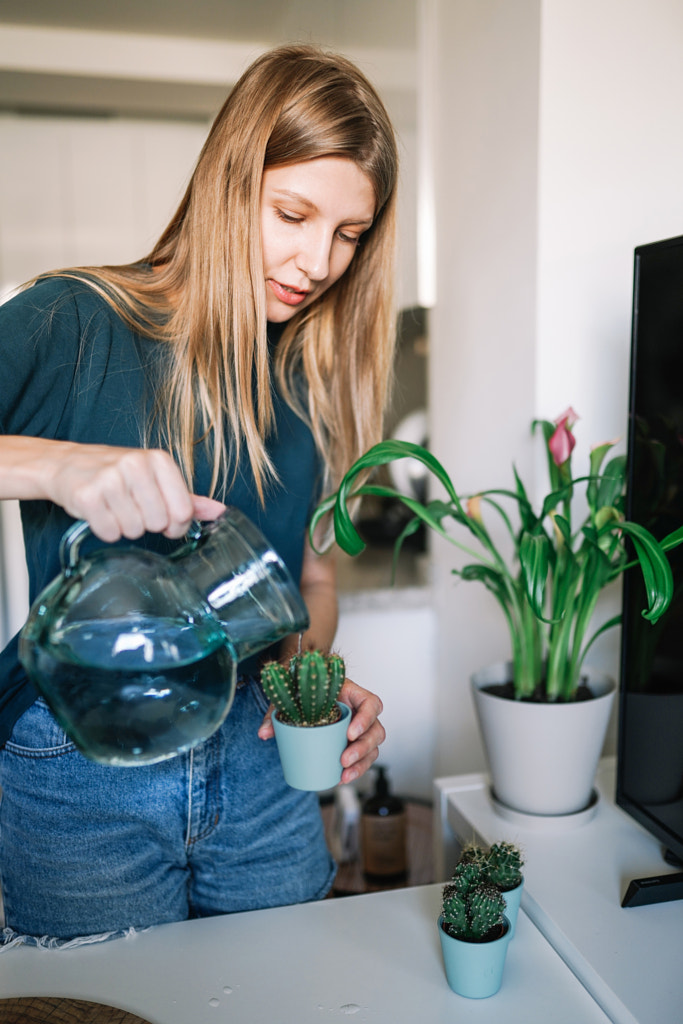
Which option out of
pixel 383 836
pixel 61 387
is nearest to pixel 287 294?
pixel 61 387

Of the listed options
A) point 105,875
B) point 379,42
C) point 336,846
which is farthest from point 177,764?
point 379,42

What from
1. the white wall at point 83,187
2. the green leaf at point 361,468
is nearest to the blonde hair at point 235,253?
the green leaf at point 361,468

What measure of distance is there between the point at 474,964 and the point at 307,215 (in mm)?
757

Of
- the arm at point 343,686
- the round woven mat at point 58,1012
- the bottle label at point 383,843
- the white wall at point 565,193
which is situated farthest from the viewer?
the bottle label at point 383,843

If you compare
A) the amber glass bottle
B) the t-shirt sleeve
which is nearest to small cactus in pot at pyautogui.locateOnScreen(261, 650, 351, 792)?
the t-shirt sleeve

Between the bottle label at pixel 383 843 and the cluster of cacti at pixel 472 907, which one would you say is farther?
the bottle label at pixel 383 843

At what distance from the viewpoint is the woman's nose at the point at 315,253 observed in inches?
34.6

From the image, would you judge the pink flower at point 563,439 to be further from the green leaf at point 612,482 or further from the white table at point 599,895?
the white table at point 599,895

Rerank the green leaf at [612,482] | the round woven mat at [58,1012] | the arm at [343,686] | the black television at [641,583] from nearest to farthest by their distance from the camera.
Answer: the round woven mat at [58,1012] → the arm at [343,686] → the black television at [641,583] → the green leaf at [612,482]

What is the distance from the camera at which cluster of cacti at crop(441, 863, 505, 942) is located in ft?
2.38

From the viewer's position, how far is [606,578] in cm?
108

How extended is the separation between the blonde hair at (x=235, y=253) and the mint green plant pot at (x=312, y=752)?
31cm

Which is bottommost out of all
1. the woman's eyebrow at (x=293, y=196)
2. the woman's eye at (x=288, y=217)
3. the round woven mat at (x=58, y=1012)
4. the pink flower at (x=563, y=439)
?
the round woven mat at (x=58, y=1012)

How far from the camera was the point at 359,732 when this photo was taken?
2.66ft
